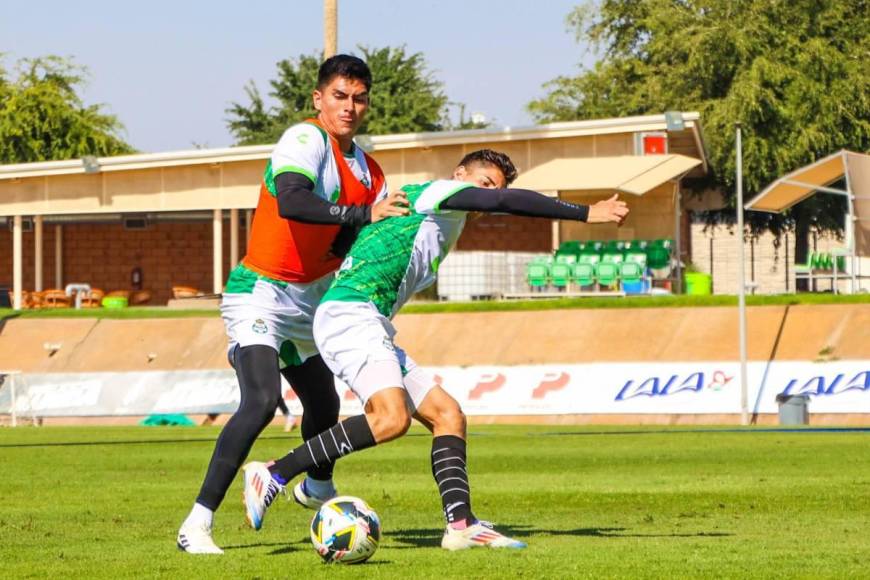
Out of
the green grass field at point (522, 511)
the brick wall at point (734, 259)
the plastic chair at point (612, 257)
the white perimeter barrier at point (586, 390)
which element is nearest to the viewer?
the green grass field at point (522, 511)

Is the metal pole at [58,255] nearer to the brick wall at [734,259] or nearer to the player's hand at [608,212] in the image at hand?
the brick wall at [734,259]

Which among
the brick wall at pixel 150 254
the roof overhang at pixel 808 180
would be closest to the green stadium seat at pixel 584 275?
the roof overhang at pixel 808 180

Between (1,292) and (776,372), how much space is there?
2912 centimetres

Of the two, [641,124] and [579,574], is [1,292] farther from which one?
[579,574]

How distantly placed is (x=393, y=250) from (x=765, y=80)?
42.9 m

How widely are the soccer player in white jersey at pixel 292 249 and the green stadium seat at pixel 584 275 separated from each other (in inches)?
1210

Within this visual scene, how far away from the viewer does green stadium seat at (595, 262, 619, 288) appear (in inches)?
1548

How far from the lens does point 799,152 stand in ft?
159

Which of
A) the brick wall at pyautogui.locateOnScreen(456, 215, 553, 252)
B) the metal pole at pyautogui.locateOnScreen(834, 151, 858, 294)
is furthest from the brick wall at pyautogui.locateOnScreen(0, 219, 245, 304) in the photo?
the metal pole at pyautogui.locateOnScreen(834, 151, 858, 294)

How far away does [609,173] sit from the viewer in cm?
4028

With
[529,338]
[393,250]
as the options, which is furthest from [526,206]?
[529,338]

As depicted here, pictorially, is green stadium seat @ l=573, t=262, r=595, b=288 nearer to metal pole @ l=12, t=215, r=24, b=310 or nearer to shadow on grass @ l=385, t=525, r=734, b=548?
metal pole @ l=12, t=215, r=24, b=310

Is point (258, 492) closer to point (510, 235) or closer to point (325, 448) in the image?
point (325, 448)

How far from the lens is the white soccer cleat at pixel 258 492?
8.16 metres
